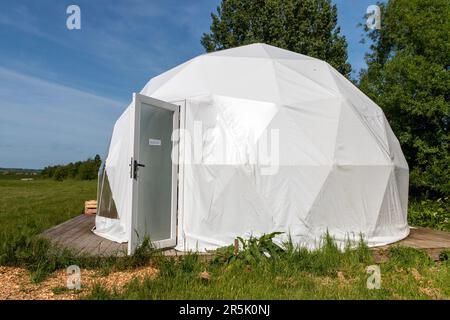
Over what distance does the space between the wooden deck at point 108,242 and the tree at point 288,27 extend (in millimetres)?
11961

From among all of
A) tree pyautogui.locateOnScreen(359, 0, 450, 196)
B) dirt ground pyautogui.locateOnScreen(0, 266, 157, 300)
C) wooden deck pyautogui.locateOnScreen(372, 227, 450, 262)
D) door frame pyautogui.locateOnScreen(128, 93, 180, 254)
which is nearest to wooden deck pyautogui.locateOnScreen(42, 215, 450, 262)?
wooden deck pyautogui.locateOnScreen(372, 227, 450, 262)

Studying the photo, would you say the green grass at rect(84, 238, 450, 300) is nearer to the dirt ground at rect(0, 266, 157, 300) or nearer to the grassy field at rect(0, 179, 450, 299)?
the grassy field at rect(0, 179, 450, 299)

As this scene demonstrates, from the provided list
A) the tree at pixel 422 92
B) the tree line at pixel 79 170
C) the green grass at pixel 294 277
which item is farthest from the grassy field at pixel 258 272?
the tree line at pixel 79 170

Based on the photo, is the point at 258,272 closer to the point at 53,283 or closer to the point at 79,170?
the point at 53,283

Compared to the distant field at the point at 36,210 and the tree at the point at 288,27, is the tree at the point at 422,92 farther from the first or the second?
the distant field at the point at 36,210

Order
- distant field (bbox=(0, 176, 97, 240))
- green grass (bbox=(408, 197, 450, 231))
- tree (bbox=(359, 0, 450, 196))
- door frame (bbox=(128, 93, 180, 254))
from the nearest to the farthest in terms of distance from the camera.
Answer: door frame (bbox=(128, 93, 180, 254)), distant field (bbox=(0, 176, 97, 240)), green grass (bbox=(408, 197, 450, 231)), tree (bbox=(359, 0, 450, 196))

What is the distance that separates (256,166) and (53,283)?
9.61 ft

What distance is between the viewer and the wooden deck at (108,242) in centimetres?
518

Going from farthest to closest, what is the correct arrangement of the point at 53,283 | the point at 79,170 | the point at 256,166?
the point at 79,170
the point at 256,166
the point at 53,283

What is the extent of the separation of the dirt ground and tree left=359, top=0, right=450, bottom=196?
9.32 metres

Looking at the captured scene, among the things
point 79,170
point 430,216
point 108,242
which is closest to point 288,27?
point 430,216

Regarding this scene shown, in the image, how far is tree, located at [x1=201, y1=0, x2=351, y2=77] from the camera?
1756 centimetres

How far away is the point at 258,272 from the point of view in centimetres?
423
